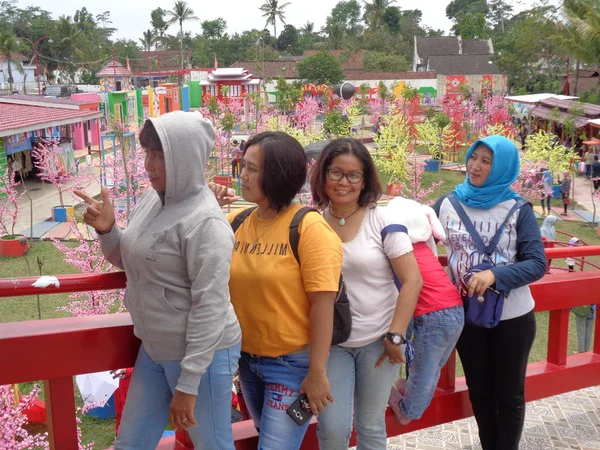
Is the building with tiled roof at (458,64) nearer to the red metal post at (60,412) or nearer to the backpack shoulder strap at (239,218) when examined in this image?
the backpack shoulder strap at (239,218)

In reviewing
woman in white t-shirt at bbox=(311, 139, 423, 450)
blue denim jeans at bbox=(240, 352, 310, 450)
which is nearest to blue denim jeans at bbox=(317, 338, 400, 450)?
woman in white t-shirt at bbox=(311, 139, 423, 450)

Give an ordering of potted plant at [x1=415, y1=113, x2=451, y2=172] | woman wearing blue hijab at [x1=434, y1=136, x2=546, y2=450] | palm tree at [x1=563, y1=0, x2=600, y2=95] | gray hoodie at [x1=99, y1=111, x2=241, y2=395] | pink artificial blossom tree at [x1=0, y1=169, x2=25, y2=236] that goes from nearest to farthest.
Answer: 1. gray hoodie at [x1=99, y1=111, x2=241, y2=395]
2. woman wearing blue hijab at [x1=434, y1=136, x2=546, y2=450]
3. pink artificial blossom tree at [x1=0, y1=169, x2=25, y2=236]
4. potted plant at [x1=415, y1=113, x2=451, y2=172]
5. palm tree at [x1=563, y1=0, x2=600, y2=95]

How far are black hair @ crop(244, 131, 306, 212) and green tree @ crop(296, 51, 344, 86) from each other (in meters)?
40.5

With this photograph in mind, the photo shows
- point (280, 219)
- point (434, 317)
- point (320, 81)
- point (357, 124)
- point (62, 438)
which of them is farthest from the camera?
point (320, 81)

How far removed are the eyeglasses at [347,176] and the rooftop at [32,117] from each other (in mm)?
15540

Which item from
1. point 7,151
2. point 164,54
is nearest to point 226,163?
point 7,151

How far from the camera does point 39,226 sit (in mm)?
14812

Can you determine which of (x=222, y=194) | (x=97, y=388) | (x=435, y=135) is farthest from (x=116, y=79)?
(x=222, y=194)

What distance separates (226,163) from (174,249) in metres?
20.3

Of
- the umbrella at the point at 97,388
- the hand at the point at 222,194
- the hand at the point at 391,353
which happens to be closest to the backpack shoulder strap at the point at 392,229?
the hand at the point at 391,353

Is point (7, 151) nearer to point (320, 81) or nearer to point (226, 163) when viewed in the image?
point (226, 163)

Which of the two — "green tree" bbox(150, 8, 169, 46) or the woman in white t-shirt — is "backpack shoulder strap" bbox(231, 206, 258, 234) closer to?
the woman in white t-shirt

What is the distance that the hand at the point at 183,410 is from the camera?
5.72 ft

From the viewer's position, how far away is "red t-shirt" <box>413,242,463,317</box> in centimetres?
225
